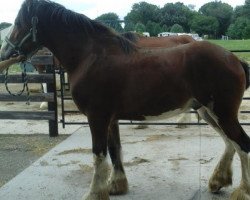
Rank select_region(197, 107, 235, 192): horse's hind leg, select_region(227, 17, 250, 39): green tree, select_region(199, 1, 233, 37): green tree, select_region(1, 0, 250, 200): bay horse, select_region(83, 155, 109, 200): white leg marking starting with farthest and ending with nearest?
select_region(199, 1, 233, 37): green tree, select_region(227, 17, 250, 39): green tree, select_region(197, 107, 235, 192): horse's hind leg, select_region(83, 155, 109, 200): white leg marking, select_region(1, 0, 250, 200): bay horse

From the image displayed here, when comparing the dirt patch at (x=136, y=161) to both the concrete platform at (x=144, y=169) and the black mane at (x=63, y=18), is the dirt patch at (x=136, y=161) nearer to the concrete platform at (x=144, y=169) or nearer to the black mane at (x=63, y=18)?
the concrete platform at (x=144, y=169)

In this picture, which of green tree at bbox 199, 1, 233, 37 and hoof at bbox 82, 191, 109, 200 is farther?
green tree at bbox 199, 1, 233, 37

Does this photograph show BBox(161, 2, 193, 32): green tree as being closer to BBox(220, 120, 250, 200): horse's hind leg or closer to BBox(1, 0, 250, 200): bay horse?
BBox(1, 0, 250, 200): bay horse

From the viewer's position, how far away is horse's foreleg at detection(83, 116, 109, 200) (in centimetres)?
391

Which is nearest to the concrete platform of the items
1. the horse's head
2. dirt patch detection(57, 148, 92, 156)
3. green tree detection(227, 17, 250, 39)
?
dirt patch detection(57, 148, 92, 156)

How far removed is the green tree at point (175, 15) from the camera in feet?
284

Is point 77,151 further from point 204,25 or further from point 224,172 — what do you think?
point 204,25

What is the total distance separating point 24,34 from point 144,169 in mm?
2207

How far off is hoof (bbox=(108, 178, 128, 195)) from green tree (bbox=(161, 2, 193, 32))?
81438 millimetres

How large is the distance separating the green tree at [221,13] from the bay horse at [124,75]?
8780cm

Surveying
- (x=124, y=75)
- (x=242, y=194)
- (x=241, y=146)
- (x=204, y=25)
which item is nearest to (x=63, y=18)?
(x=124, y=75)

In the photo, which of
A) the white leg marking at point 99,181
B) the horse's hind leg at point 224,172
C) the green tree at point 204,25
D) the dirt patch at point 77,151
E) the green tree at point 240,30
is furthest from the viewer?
the green tree at point 204,25

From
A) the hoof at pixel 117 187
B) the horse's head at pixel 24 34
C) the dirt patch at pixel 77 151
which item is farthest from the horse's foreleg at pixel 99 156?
the dirt patch at pixel 77 151

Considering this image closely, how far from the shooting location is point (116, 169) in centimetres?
449
